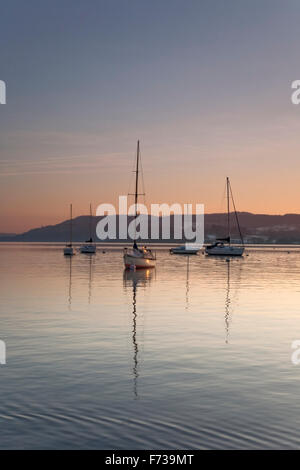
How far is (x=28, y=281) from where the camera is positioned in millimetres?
48625

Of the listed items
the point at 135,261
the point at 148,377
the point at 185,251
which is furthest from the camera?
the point at 185,251

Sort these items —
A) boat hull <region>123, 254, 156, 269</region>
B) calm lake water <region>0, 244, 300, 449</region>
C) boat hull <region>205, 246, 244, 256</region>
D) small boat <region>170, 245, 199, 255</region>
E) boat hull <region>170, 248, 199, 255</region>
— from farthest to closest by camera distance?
boat hull <region>170, 248, 199, 255</region> → small boat <region>170, 245, 199, 255</region> → boat hull <region>205, 246, 244, 256</region> → boat hull <region>123, 254, 156, 269</region> → calm lake water <region>0, 244, 300, 449</region>

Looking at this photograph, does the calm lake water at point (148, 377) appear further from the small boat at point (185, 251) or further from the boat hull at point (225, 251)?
the small boat at point (185, 251)

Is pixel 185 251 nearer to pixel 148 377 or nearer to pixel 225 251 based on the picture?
pixel 225 251

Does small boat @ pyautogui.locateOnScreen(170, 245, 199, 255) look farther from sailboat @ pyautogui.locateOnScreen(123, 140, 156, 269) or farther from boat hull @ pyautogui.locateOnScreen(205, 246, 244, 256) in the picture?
sailboat @ pyautogui.locateOnScreen(123, 140, 156, 269)

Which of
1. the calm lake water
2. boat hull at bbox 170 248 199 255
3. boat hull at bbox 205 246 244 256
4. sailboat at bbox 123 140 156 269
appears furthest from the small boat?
the calm lake water

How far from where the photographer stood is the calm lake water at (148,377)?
10406 millimetres

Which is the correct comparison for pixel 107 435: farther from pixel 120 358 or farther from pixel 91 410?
pixel 120 358

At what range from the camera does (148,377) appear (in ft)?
49.7

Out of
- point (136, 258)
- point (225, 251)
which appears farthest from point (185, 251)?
point (136, 258)

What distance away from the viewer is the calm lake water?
10406 millimetres

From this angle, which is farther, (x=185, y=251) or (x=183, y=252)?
(x=183, y=252)

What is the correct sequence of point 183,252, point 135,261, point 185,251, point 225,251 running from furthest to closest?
point 183,252 < point 185,251 < point 225,251 < point 135,261
